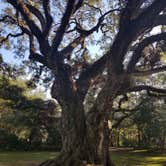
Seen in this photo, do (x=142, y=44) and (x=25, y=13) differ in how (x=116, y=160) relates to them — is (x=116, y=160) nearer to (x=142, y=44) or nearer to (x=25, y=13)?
(x=142, y=44)

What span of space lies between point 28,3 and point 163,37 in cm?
620

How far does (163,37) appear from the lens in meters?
14.5

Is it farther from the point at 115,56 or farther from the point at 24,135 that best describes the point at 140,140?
the point at 115,56

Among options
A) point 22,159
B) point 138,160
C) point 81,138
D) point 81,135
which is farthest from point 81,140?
point 22,159

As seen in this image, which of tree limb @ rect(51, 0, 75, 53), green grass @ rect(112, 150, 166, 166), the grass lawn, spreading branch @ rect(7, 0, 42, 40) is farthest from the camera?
green grass @ rect(112, 150, 166, 166)

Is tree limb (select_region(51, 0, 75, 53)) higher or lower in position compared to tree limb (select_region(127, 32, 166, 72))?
higher

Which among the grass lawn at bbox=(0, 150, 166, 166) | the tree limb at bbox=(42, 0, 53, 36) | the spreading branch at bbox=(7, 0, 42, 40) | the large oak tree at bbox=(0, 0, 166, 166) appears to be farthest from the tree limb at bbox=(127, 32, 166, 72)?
the grass lawn at bbox=(0, 150, 166, 166)

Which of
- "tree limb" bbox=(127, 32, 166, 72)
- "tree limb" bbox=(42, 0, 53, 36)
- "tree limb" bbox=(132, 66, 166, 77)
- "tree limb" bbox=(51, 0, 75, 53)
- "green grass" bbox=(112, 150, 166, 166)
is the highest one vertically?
"tree limb" bbox=(42, 0, 53, 36)

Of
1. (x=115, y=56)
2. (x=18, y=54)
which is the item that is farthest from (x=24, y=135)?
(x=115, y=56)

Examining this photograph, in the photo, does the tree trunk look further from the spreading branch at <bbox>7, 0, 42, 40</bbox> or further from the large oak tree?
the spreading branch at <bbox>7, 0, 42, 40</bbox>

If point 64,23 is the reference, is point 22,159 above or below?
below

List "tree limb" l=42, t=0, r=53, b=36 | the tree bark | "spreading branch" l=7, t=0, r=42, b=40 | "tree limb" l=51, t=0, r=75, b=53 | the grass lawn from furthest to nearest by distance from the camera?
1. the grass lawn
2. "tree limb" l=42, t=0, r=53, b=36
3. "spreading branch" l=7, t=0, r=42, b=40
4. the tree bark
5. "tree limb" l=51, t=0, r=75, b=53

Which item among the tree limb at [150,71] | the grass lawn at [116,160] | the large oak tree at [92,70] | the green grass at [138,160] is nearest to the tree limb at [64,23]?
the large oak tree at [92,70]

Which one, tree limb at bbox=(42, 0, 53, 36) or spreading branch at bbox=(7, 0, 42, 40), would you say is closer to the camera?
spreading branch at bbox=(7, 0, 42, 40)
